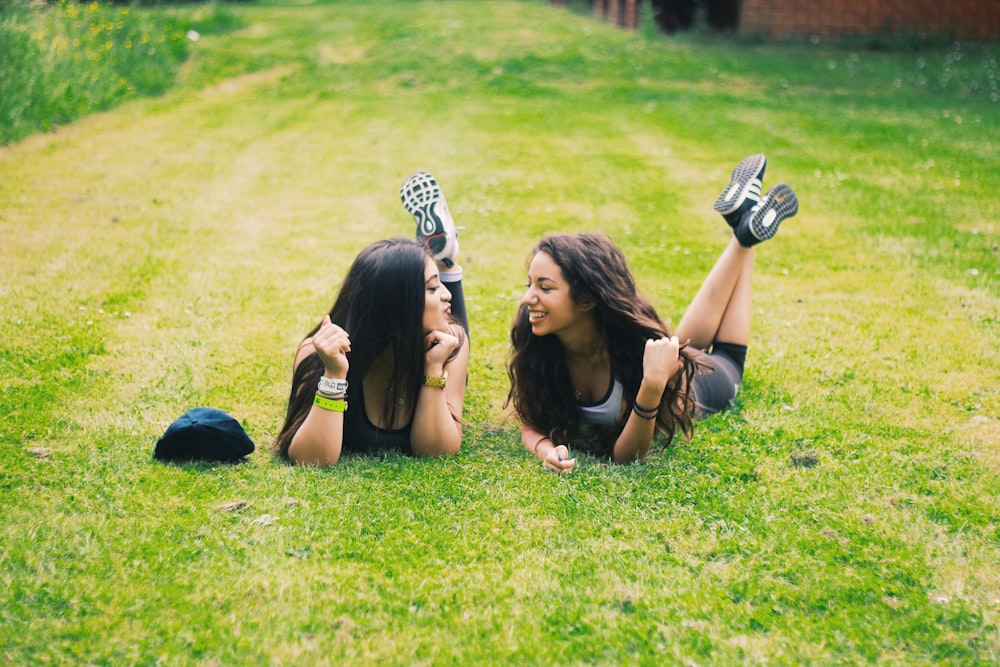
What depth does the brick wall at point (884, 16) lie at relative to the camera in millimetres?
17281

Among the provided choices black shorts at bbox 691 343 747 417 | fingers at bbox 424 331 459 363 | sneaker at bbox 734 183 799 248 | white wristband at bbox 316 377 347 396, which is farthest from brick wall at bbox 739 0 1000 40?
white wristband at bbox 316 377 347 396

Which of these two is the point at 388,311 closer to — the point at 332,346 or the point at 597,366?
the point at 332,346

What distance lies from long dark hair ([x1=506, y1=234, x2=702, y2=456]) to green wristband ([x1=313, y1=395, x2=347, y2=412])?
0.96 m

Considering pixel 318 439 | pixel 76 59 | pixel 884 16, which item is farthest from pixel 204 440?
pixel 884 16

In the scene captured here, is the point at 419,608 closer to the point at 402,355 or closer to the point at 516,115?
the point at 402,355

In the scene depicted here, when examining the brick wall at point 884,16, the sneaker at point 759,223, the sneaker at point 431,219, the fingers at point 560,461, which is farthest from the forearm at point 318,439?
the brick wall at point 884,16

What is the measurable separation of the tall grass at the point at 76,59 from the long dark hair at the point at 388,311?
807cm

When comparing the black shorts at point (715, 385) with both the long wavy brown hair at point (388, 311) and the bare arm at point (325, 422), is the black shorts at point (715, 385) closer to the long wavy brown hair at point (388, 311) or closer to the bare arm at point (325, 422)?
the long wavy brown hair at point (388, 311)

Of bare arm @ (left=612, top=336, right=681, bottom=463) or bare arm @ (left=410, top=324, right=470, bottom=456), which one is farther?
bare arm @ (left=410, top=324, right=470, bottom=456)

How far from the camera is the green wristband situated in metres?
3.82

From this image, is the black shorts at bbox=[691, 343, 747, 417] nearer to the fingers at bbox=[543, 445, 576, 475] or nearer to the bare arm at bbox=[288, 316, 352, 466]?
the fingers at bbox=[543, 445, 576, 475]

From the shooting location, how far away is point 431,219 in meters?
4.81

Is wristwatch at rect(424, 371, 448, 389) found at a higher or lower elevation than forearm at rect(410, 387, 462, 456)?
higher

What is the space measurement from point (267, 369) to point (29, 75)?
7774mm
